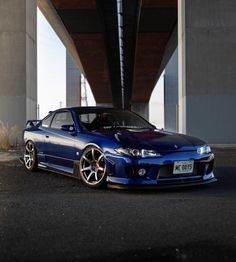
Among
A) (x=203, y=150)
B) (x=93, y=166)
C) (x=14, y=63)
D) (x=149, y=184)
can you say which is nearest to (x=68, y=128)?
(x=93, y=166)

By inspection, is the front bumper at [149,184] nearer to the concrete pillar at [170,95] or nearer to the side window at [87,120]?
the side window at [87,120]

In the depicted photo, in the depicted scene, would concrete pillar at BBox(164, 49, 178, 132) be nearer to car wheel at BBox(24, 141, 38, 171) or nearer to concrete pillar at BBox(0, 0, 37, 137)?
concrete pillar at BBox(0, 0, 37, 137)

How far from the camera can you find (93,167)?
20.1ft

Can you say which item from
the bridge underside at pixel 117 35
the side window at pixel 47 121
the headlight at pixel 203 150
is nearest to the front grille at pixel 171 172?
the headlight at pixel 203 150

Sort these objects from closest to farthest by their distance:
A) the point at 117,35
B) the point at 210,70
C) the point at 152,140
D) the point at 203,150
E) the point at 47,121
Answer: the point at 152,140, the point at 203,150, the point at 47,121, the point at 210,70, the point at 117,35

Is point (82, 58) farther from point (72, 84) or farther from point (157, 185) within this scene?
point (157, 185)

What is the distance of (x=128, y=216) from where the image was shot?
4.39 meters

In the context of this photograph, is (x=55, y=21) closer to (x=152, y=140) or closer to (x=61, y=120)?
(x=61, y=120)

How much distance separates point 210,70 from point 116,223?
36.5 ft

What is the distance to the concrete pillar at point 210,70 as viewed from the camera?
14.4m

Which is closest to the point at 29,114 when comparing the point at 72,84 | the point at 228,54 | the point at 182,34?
the point at 182,34

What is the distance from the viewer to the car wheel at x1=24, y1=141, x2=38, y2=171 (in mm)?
7738

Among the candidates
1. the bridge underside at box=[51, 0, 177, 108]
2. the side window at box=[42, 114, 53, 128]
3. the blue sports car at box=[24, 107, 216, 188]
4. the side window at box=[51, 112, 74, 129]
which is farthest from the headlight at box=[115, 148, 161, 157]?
the bridge underside at box=[51, 0, 177, 108]

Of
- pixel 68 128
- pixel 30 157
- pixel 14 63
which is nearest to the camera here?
pixel 68 128
